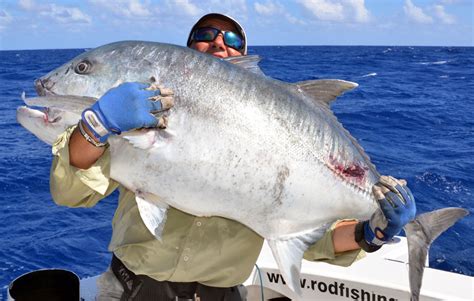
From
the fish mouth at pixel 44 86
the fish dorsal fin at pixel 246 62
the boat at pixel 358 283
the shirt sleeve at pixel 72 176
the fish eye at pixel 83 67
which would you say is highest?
the fish dorsal fin at pixel 246 62

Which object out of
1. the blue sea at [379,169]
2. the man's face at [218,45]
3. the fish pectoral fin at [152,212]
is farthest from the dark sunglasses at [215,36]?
the blue sea at [379,169]

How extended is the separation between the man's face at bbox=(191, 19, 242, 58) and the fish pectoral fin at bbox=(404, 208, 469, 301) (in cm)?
128

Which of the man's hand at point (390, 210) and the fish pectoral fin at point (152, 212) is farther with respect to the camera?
the man's hand at point (390, 210)

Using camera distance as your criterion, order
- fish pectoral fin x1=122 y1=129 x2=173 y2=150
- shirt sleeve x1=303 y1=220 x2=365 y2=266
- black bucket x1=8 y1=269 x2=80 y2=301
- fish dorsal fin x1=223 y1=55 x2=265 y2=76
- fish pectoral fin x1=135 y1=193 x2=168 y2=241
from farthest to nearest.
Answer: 1. black bucket x1=8 y1=269 x2=80 y2=301
2. shirt sleeve x1=303 y1=220 x2=365 y2=266
3. fish dorsal fin x1=223 y1=55 x2=265 y2=76
4. fish pectoral fin x1=135 y1=193 x2=168 y2=241
5. fish pectoral fin x1=122 y1=129 x2=173 y2=150

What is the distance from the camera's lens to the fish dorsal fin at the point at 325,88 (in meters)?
2.54

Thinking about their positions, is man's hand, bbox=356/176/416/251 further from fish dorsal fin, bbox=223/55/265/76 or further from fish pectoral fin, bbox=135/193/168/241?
fish pectoral fin, bbox=135/193/168/241

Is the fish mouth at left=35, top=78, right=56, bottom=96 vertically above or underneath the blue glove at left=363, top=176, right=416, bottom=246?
above

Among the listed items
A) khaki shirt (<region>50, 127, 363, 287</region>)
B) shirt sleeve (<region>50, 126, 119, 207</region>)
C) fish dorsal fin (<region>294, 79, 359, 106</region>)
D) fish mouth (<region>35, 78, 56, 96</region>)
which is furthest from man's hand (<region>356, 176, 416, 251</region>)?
fish mouth (<region>35, 78, 56, 96</region>)

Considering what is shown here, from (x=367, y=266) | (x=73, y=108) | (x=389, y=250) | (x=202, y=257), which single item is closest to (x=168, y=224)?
(x=202, y=257)

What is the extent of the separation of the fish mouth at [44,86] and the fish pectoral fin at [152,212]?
0.58m

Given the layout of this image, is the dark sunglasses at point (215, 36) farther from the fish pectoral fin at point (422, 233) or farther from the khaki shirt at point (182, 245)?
the fish pectoral fin at point (422, 233)

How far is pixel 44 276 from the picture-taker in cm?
318

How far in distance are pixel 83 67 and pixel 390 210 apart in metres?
1.47

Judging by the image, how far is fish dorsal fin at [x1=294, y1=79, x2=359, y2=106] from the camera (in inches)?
100.0
